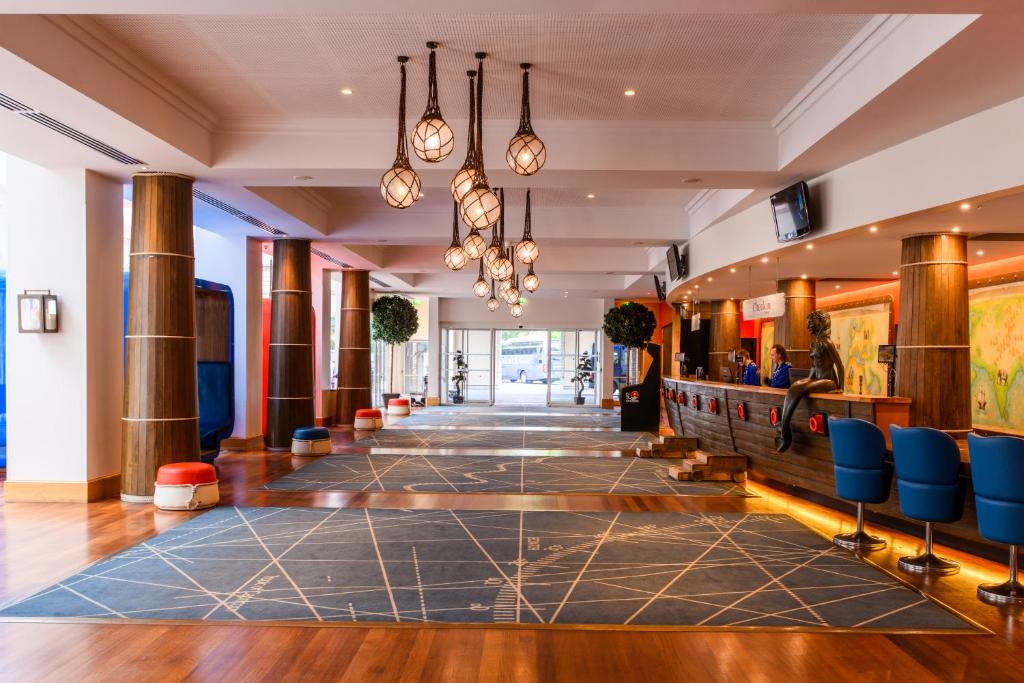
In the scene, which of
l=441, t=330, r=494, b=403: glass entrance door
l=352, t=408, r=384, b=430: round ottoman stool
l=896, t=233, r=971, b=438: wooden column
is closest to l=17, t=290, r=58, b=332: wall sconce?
l=352, t=408, r=384, b=430: round ottoman stool

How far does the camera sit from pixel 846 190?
693cm

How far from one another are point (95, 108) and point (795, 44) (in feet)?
17.8

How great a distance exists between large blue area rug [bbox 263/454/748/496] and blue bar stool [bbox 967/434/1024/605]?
3235 millimetres

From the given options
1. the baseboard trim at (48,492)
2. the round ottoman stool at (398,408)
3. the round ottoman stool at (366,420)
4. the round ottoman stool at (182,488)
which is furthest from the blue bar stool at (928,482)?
the round ottoman stool at (398,408)

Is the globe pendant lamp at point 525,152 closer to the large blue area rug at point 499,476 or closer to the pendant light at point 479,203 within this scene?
the pendant light at point 479,203

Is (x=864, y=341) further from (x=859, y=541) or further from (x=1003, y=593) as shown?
(x=1003, y=593)

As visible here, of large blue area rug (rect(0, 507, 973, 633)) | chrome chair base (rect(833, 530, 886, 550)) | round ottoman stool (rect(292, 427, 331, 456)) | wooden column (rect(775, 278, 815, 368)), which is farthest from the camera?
wooden column (rect(775, 278, 815, 368))

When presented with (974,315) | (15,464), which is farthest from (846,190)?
(15,464)

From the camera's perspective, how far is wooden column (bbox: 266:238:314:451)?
10836mm

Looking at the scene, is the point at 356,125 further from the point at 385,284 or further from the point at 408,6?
the point at 385,284

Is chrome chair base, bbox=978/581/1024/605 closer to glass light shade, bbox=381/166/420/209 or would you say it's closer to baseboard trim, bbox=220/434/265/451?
glass light shade, bbox=381/166/420/209

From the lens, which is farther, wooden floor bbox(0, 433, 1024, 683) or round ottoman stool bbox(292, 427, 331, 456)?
round ottoman stool bbox(292, 427, 331, 456)

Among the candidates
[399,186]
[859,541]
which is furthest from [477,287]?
[859,541]

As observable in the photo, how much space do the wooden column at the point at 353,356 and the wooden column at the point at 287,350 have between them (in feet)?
11.4
